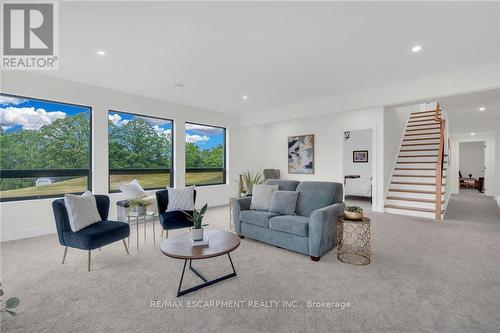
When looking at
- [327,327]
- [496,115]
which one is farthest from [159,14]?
[496,115]

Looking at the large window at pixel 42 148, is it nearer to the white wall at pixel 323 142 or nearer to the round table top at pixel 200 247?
the round table top at pixel 200 247

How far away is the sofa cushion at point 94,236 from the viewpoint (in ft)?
8.98

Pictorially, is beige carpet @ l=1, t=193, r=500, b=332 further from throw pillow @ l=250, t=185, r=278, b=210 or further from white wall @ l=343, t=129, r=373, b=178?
white wall @ l=343, t=129, r=373, b=178

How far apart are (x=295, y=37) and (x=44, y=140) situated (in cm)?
449

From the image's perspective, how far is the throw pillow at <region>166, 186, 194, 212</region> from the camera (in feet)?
13.0

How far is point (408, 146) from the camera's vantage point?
7320mm

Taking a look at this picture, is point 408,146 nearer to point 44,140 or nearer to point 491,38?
point 491,38

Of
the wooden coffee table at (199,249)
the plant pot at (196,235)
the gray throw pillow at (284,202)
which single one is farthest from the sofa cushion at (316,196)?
the plant pot at (196,235)

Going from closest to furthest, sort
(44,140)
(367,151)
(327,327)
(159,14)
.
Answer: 1. (327,327)
2. (159,14)
3. (44,140)
4. (367,151)

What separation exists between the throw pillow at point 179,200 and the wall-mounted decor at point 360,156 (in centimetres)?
675

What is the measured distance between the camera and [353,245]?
3.48 meters

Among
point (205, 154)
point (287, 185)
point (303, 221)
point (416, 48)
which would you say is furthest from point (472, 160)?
point (303, 221)

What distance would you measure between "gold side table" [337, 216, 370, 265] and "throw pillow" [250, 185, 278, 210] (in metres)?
1.11

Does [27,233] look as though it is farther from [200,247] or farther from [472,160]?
[472,160]
